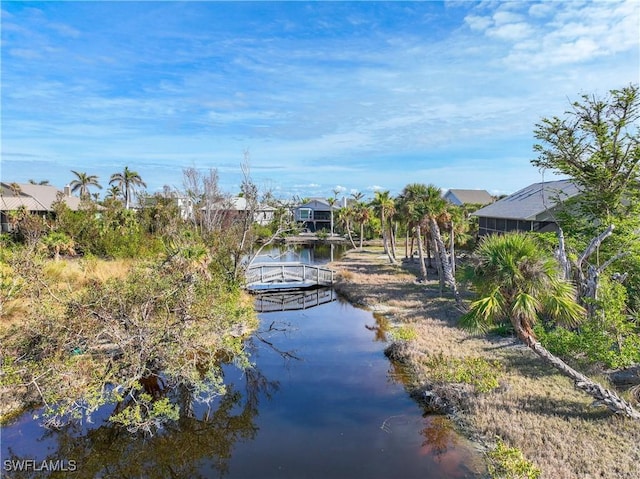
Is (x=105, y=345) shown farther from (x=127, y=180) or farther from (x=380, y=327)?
(x=127, y=180)

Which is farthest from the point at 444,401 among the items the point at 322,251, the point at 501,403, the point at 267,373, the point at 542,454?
the point at 322,251

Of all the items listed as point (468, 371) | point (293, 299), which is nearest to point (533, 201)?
point (293, 299)

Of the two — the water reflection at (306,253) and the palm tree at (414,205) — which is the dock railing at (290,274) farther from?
the water reflection at (306,253)

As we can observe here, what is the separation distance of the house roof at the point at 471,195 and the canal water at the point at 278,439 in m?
66.4

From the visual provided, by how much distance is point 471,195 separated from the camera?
7819cm

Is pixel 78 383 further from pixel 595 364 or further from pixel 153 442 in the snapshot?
pixel 595 364

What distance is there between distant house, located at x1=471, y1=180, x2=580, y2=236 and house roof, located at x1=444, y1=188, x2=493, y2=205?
131 feet

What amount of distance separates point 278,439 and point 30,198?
140ft

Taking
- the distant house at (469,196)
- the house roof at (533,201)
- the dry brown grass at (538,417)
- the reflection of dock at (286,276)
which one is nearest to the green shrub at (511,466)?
the dry brown grass at (538,417)

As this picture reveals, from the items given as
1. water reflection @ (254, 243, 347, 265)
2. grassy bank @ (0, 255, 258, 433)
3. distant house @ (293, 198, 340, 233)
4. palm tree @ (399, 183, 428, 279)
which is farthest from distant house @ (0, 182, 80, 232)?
distant house @ (293, 198, 340, 233)

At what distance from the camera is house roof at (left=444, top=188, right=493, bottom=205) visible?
75.9 meters

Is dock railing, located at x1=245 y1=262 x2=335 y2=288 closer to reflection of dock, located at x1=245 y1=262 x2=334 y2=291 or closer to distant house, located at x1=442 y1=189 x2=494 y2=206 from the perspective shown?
reflection of dock, located at x1=245 y1=262 x2=334 y2=291

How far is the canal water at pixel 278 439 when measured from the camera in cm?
947

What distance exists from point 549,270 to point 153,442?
10200 mm
